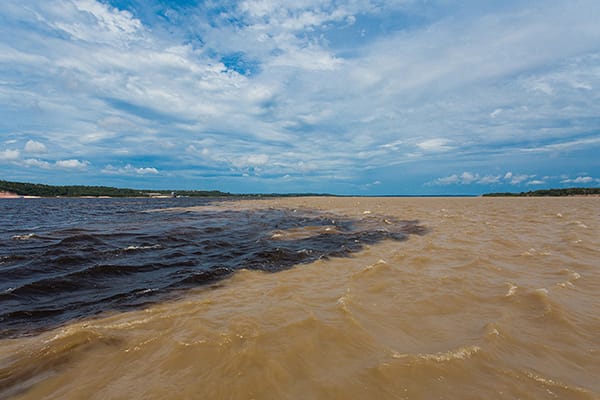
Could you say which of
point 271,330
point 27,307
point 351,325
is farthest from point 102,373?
point 27,307

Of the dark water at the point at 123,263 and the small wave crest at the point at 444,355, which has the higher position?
the small wave crest at the point at 444,355

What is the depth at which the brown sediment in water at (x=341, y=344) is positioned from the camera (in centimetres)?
309

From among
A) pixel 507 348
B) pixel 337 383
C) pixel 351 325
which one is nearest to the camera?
pixel 337 383

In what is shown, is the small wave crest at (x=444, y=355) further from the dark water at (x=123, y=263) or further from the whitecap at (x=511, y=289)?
the dark water at (x=123, y=263)

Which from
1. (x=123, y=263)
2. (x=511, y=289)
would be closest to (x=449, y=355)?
(x=511, y=289)

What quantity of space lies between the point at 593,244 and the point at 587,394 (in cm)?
1105

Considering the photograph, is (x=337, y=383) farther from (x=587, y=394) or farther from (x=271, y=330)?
(x=587, y=394)

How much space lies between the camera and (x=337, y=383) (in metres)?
3.12

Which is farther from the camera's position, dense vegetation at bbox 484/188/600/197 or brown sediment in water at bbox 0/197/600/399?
dense vegetation at bbox 484/188/600/197

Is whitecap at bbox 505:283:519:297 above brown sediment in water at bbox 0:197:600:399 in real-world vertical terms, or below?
above

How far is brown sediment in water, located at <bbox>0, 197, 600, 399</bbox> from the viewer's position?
309cm

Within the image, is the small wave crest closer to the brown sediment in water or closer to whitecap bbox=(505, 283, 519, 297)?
the brown sediment in water

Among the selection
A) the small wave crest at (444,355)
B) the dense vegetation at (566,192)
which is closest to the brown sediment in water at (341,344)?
the small wave crest at (444,355)

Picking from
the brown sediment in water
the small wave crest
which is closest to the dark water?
the brown sediment in water
